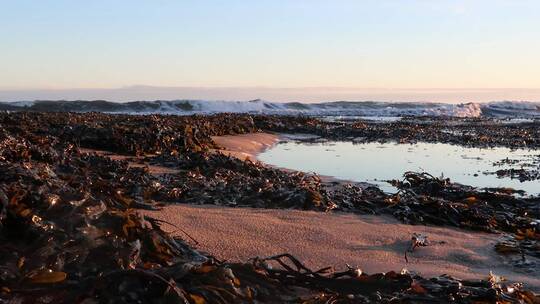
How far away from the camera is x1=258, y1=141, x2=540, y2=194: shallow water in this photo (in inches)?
300

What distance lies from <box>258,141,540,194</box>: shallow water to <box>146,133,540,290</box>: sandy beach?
8.18 ft

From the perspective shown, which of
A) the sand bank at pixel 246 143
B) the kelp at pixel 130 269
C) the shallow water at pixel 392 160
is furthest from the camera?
the sand bank at pixel 246 143

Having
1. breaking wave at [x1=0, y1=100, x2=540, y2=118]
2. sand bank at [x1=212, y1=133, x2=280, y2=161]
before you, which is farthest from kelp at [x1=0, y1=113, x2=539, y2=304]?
breaking wave at [x1=0, y1=100, x2=540, y2=118]

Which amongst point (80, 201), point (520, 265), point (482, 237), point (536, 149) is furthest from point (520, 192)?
point (536, 149)

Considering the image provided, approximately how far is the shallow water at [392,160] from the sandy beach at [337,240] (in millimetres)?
2494

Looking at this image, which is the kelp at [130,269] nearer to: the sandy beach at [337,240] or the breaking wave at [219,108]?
the sandy beach at [337,240]

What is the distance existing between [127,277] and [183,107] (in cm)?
3951

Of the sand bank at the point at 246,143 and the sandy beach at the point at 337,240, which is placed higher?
the sandy beach at the point at 337,240

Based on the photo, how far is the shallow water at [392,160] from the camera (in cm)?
762

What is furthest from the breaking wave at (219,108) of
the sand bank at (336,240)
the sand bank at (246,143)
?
the sand bank at (336,240)

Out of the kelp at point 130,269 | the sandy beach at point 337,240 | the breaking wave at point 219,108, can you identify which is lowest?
the breaking wave at point 219,108

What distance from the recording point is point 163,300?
1946 millimetres

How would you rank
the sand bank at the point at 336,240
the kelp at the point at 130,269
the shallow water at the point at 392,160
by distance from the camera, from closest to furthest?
the kelp at the point at 130,269 → the sand bank at the point at 336,240 → the shallow water at the point at 392,160

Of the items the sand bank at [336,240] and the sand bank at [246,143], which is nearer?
the sand bank at [336,240]
